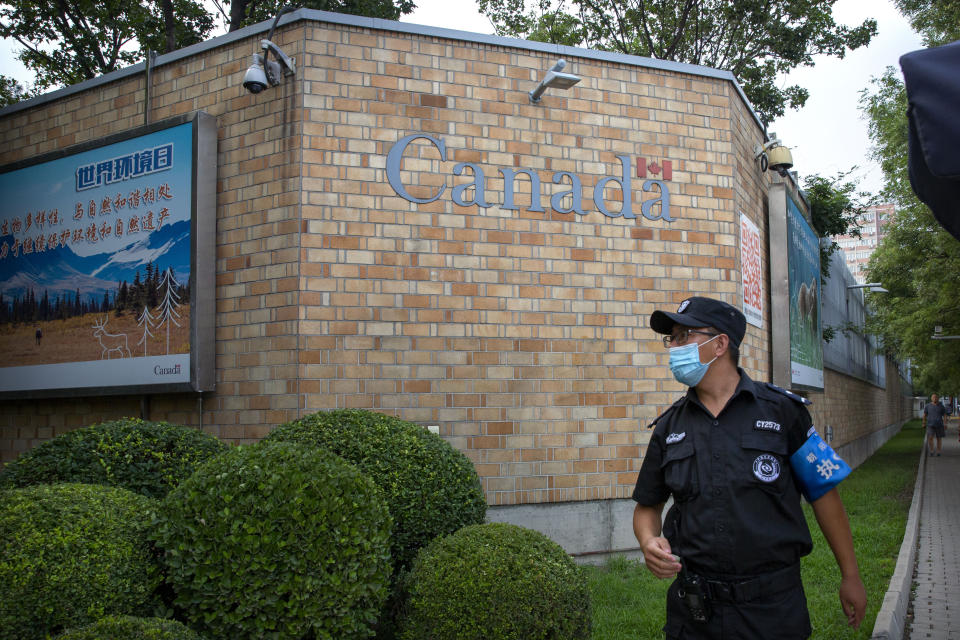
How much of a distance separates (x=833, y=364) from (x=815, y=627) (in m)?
13.4

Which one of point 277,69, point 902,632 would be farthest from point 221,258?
point 902,632

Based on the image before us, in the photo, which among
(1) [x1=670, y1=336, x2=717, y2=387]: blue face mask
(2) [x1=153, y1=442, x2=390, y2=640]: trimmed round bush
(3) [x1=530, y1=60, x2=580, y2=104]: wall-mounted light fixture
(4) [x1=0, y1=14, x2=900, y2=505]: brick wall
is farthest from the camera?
(3) [x1=530, y1=60, x2=580, y2=104]: wall-mounted light fixture

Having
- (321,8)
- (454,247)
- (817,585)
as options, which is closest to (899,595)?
(817,585)

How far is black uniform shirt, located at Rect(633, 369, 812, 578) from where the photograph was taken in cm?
298

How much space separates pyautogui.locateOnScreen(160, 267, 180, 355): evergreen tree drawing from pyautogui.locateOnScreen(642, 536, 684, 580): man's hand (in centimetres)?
585

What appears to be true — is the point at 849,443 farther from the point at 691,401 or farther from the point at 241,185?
the point at 691,401

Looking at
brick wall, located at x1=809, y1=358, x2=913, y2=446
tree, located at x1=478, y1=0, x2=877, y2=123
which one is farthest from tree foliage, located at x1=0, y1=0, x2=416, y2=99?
brick wall, located at x1=809, y1=358, x2=913, y2=446

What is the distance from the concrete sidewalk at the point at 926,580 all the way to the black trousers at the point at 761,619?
3.03 metres

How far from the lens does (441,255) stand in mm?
7543

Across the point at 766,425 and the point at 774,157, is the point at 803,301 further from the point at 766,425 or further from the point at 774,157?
the point at 766,425

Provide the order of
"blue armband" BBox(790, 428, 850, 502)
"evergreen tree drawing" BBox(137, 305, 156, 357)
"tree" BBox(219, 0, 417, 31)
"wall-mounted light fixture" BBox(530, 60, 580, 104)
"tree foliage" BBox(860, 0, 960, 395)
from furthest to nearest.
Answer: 1. "tree foliage" BBox(860, 0, 960, 395)
2. "tree" BBox(219, 0, 417, 31)
3. "evergreen tree drawing" BBox(137, 305, 156, 357)
4. "wall-mounted light fixture" BBox(530, 60, 580, 104)
5. "blue armband" BBox(790, 428, 850, 502)

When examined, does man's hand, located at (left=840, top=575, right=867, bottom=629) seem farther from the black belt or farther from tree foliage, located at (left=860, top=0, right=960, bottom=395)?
tree foliage, located at (left=860, top=0, right=960, bottom=395)

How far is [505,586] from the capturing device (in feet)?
13.7

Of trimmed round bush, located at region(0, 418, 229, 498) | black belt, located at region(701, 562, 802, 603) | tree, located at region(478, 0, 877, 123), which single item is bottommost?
black belt, located at region(701, 562, 802, 603)
